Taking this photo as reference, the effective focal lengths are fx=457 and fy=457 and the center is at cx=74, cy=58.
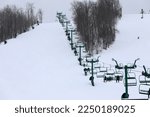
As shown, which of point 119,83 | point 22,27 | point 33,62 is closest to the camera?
point 119,83

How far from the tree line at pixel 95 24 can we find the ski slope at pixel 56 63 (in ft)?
3.64

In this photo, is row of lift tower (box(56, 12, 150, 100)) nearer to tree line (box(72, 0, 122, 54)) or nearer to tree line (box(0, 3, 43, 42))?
tree line (box(72, 0, 122, 54))

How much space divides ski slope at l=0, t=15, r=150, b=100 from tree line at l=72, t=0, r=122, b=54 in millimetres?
1110

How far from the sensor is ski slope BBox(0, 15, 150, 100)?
888 inches

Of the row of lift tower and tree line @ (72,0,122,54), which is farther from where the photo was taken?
tree line @ (72,0,122,54)

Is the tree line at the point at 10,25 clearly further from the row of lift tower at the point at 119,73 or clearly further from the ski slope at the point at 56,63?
the row of lift tower at the point at 119,73

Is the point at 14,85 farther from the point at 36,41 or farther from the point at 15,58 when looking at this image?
the point at 36,41

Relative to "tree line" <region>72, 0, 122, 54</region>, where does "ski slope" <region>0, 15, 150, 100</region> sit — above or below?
below

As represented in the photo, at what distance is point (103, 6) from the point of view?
4688 cm

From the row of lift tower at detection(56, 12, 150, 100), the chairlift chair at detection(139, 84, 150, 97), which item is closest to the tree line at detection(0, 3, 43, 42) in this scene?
the row of lift tower at detection(56, 12, 150, 100)

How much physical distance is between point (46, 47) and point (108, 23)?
7.83m

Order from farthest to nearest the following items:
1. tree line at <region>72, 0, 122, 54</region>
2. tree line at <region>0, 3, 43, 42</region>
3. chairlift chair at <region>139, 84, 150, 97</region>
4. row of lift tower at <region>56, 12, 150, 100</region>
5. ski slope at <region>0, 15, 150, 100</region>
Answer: tree line at <region>0, 3, 43, 42</region> < tree line at <region>72, 0, 122, 54</region> < ski slope at <region>0, 15, 150, 100</region> < row of lift tower at <region>56, 12, 150, 100</region> < chairlift chair at <region>139, 84, 150, 97</region>

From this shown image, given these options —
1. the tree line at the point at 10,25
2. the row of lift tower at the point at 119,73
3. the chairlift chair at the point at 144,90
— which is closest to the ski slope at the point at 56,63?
the chairlift chair at the point at 144,90

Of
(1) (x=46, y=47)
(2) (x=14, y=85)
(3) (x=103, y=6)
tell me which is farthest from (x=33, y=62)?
(3) (x=103, y=6)
